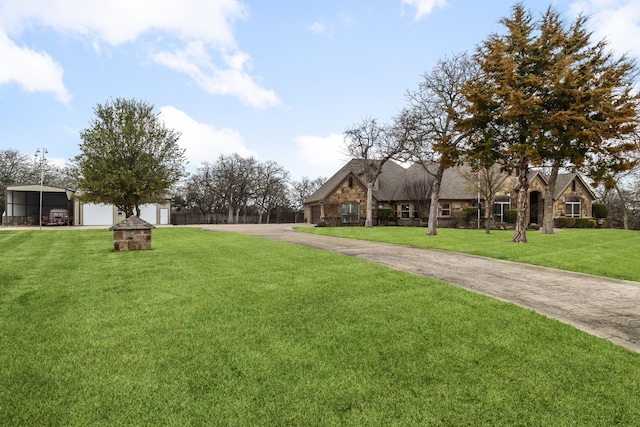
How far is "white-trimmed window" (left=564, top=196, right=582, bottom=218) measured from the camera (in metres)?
35.8

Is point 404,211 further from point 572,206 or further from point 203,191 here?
point 203,191

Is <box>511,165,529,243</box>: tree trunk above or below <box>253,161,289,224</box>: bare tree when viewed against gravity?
below

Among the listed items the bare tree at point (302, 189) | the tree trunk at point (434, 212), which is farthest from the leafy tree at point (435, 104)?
the bare tree at point (302, 189)

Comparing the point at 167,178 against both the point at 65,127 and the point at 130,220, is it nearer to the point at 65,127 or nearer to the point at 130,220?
the point at 65,127

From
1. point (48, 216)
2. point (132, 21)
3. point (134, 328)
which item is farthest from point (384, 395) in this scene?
point (48, 216)

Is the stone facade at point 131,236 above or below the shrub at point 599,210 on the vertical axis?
below

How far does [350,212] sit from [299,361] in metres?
34.9

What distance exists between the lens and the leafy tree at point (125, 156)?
22.6 m

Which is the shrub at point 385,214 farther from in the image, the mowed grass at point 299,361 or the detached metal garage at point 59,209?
the mowed grass at point 299,361

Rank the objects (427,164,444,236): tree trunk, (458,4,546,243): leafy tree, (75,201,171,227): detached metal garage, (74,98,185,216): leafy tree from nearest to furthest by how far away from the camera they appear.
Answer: (458,4,546,243): leafy tree
(74,98,185,216): leafy tree
(427,164,444,236): tree trunk
(75,201,171,227): detached metal garage

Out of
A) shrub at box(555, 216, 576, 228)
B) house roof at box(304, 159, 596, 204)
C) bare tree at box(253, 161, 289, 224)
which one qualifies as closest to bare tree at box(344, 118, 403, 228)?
house roof at box(304, 159, 596, 204)

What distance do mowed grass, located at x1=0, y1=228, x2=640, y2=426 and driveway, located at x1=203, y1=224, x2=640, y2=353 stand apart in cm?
57

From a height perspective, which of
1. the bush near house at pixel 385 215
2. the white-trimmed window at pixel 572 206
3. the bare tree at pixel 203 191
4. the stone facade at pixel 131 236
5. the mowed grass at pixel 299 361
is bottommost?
the mowed grass at pixel 299 361

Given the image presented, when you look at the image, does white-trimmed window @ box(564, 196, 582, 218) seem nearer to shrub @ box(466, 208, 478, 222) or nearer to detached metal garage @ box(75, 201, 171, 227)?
shrub @ box(466, 208, 478, 222)
